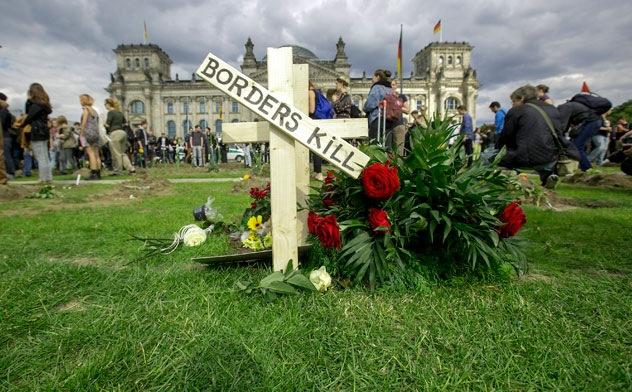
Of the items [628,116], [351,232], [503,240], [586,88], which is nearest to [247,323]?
[351,232]

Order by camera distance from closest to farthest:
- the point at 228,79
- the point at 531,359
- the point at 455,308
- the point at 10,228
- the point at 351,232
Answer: the point at 531,359, the point at 455,308, the point at 228,79, the point at 351,232, the point at 10,228

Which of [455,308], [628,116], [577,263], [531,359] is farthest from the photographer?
[628,116]

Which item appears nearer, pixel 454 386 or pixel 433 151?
pixel 454 386

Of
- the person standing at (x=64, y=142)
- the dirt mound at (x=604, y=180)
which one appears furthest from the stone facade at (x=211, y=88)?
the dirt mound at (x=604, y=180)

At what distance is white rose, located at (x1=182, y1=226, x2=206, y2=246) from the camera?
126 inches

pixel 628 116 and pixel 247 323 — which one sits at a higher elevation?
pixel 628 116

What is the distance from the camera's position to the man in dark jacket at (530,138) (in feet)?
16.1

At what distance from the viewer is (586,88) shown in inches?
317

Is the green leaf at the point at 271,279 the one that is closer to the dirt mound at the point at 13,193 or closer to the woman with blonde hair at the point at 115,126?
the dirt mound at the point at 13,193

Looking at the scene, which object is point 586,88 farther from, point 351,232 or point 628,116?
point 628,116

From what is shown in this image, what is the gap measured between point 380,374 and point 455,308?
0.72 meters

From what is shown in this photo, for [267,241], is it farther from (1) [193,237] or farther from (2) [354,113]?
(2) [354,113]

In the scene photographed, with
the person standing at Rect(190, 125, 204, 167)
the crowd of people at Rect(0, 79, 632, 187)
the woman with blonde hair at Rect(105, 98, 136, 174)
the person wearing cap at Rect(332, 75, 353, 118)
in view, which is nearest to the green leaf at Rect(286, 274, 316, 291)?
the crowd of people at Rect(0, 79, 632, 187)

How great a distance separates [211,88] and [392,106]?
3164 inches
